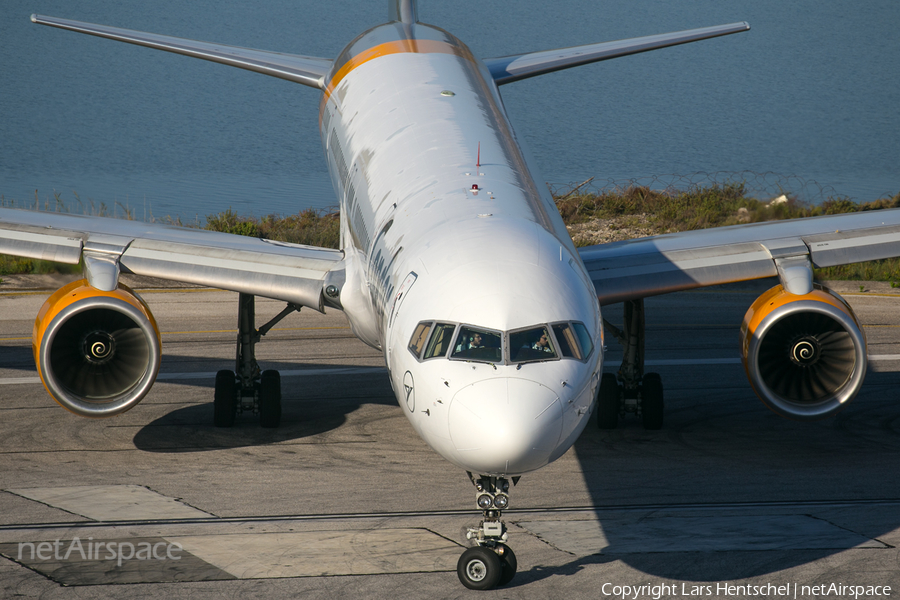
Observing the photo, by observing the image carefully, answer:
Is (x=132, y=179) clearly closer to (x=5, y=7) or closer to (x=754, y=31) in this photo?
(x=5, y=7)

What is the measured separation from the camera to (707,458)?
636 inches

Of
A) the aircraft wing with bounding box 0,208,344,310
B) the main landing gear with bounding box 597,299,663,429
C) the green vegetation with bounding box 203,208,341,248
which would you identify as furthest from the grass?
the main landing gear with bounding box 597,299,663,429

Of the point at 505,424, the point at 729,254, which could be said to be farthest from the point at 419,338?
the point at 729,254

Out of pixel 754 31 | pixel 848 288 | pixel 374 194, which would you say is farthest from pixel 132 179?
pixel 754 31

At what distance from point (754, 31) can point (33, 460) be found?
98405 mm

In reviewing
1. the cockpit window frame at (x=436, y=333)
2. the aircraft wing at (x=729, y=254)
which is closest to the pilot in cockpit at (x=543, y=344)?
the cockpit window frame at (x=436, y=333)

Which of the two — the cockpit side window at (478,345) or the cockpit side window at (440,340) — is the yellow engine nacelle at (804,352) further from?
the cockpit side window at (440,340)

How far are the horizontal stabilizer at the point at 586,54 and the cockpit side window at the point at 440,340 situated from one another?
42.1 ft

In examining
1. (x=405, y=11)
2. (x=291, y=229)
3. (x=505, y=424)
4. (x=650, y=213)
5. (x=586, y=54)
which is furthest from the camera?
(x=650, y=213)

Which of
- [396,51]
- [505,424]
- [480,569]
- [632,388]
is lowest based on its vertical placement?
[480,569]

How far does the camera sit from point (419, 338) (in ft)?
34.5

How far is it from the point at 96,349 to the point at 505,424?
7.91 m

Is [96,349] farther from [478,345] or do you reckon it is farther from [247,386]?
[478,345]

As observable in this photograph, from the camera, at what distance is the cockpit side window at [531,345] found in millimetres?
9922
